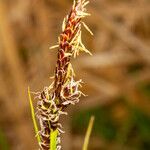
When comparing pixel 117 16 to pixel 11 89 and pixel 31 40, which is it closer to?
pixel 31 40

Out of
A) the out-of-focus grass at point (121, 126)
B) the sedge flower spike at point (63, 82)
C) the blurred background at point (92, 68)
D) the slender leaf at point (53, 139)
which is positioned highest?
the blurred background at point (92, 68)

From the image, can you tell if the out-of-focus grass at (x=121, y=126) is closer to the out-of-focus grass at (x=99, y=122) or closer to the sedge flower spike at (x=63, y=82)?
the out-of-focus grass at (x=99, y=122)

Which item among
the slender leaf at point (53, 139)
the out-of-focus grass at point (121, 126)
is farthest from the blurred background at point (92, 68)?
the slender leaf at point (53, 139)

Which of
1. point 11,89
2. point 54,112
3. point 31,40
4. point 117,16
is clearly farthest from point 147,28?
point 54,112

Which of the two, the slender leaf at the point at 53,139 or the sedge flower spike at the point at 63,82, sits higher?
the sedge flower spike at the point at 63,82

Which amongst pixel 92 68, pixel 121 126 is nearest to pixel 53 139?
pixel 92 68

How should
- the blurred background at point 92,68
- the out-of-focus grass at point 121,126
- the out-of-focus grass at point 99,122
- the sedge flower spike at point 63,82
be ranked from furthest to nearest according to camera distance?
the out-of-focus grass at point 99,122 < the out-of-focus grass at point 121,126 < the blurred background at point 92,68 < the sedge flower spike at point 63,82

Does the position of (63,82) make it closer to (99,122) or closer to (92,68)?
(92,68)

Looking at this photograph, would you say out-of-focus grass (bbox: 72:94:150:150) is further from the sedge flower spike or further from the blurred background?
the sedge flower spike
